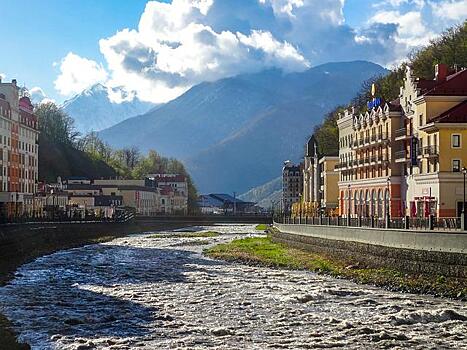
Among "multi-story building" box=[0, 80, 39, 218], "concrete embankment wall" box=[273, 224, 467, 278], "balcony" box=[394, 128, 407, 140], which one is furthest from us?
"multi-story building" box=[0, 80, 39, 218]

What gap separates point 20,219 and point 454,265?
6501 cm

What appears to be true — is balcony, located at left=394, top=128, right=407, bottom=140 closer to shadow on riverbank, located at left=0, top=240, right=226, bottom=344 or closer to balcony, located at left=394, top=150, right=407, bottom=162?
balcony, located at left=394, top=150, right=407, bottom=162

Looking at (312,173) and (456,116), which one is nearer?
(456,116)

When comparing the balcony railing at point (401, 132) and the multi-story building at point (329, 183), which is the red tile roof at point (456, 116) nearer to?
the balcony railing at point (401, 132)

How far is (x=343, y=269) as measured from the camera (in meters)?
59.7

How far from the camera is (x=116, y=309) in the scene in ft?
132

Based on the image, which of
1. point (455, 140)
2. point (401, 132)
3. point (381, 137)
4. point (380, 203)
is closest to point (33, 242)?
point (380, 203)

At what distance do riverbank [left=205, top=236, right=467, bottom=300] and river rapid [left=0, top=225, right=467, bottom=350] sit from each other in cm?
154

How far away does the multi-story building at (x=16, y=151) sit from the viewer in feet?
395

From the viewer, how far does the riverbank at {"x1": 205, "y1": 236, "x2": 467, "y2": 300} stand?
44594mm

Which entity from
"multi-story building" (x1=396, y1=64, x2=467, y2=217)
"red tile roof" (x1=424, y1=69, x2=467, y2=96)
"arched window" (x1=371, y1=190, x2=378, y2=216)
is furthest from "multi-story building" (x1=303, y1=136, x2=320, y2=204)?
"red tile roof" (x1=424, y1=69, x2=467, y2=96)

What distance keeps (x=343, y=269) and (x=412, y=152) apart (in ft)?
107

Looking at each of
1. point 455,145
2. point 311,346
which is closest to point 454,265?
point 311,346

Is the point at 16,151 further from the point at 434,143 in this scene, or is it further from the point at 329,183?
the point at 434,143
